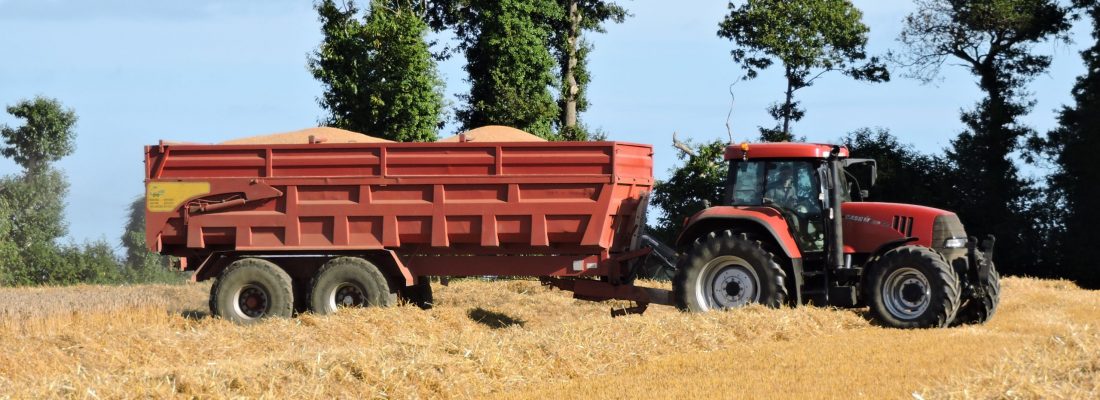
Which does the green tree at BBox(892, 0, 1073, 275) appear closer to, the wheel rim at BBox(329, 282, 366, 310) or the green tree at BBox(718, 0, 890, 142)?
the green tree at BBox(718, 0, 890, 142)

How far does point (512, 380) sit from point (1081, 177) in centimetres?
3091

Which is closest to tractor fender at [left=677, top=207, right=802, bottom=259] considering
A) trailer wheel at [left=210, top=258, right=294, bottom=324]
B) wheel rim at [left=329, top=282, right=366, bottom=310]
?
wheel rim at [left=329, top=282, right=366, bottom=310]

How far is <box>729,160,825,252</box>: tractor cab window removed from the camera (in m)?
14.9

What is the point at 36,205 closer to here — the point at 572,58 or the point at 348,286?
the point at 572,58

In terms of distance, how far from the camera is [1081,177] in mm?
36625

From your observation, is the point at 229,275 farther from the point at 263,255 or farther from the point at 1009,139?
the point at 1009,139

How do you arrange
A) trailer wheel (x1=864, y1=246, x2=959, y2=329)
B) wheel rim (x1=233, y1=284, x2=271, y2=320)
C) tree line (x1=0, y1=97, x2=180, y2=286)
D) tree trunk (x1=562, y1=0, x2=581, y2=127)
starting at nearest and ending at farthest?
trailer wheel (x1=864, y1=246, x2=959, y2=329) < wheel rim (x1=233, y1=284, x2=271, y2=320) < tree trunk (x1=562, y1=0, x2=581, y2=127) < tree line (x1=0, y1=97, x2=180, y2=286)

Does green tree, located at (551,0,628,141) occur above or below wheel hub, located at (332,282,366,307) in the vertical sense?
above

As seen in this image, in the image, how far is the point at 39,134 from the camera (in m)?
50.6

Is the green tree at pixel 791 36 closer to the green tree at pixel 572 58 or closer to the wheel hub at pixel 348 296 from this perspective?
the green tree at pixel 572 58

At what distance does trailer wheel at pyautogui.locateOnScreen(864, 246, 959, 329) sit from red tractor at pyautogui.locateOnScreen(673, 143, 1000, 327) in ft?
0.19

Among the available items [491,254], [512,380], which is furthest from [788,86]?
[512,380]

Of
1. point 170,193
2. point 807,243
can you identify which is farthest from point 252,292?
point 807,243

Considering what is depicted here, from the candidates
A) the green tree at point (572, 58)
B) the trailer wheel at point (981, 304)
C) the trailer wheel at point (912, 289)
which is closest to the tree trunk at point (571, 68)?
the green tree at point (572, 58)
